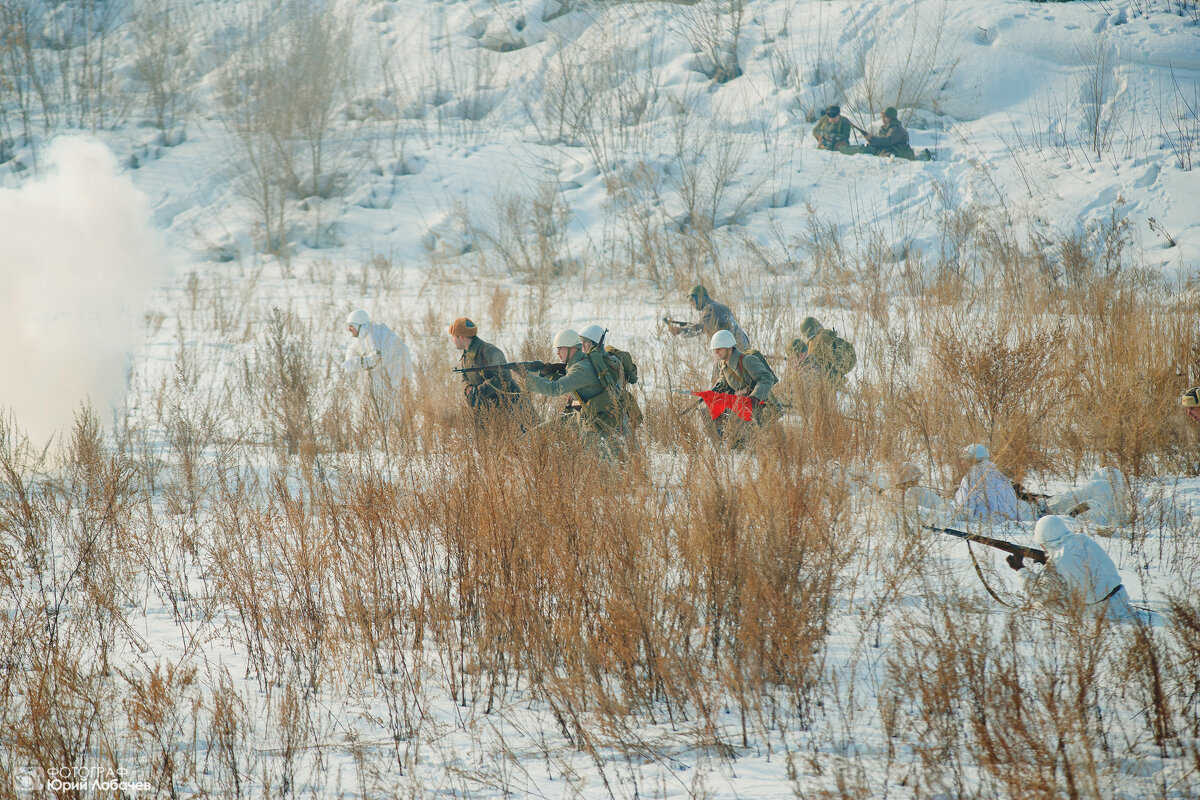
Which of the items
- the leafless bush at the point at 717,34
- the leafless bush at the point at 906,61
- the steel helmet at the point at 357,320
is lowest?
the steel helmet at the point at 357,320

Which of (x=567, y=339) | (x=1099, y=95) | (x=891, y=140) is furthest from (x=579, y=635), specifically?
(x=1099, y=95)

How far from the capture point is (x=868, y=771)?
2338 millimetres

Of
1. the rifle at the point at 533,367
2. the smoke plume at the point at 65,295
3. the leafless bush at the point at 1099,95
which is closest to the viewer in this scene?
the rifle at the point at 533,367

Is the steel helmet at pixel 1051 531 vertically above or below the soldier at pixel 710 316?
below

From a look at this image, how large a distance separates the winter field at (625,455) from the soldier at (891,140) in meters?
0.56

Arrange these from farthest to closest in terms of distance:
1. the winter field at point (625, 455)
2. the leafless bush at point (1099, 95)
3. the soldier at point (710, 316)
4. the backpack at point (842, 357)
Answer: the leafless bush at point (1099, 95), the soldier at point (710, 316), the backpack at point (842, 357), the winter field at point (625, 455)

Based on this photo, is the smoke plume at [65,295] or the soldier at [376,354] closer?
the soldier at [376,354]

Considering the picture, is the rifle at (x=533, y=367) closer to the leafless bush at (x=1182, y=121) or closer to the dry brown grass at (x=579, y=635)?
the dry brown grass at (x=579, y=635)

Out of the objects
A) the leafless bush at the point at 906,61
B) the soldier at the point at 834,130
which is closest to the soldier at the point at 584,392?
the soldier at the point at 834,130

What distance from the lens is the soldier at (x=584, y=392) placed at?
5.50 m

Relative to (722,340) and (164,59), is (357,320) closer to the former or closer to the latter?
(722,340)

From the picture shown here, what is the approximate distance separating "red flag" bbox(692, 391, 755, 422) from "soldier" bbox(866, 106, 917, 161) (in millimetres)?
13333

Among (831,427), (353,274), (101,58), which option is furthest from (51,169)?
(831,427)

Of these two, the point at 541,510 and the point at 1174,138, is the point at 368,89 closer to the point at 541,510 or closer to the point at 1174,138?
the point at 1174,138
